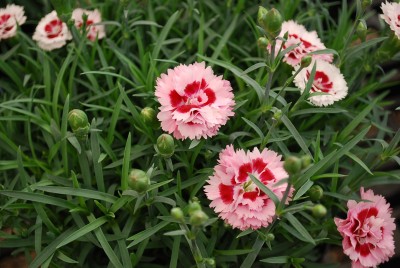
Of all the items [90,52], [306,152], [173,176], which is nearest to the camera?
[306,152]

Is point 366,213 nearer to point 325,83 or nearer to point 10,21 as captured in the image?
point 325,83

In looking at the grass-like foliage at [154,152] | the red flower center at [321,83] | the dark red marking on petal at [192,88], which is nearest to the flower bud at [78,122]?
the grass-like foliage at [154,152]

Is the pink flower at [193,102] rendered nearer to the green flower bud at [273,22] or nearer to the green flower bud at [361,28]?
the green flower bud at [273,22]

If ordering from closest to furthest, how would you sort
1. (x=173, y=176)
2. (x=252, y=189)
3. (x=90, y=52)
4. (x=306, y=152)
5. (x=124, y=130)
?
(x=252, y=189)
(x=306, y=152)
(x=173, y=176)
(x=124, y=130)
(x=90, y=52)

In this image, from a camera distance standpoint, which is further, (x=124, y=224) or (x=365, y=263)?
(x=124, y=224)

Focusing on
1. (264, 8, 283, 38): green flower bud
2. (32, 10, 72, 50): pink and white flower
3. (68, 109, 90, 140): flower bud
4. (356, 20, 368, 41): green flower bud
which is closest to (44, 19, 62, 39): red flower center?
(32, 10, 72, 50): pink and white flower

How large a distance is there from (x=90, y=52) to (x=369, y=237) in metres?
1.04

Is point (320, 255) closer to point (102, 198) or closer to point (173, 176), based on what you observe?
point (173, 176)

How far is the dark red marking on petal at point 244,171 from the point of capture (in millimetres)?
987

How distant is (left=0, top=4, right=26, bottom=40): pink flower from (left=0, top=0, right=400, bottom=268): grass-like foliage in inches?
2.4

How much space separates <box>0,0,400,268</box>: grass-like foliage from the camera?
3.45 ft

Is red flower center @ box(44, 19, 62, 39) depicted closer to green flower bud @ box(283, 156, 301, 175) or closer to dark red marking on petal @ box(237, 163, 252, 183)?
dark red marking on petal @ box(237, 163, 252, 183)

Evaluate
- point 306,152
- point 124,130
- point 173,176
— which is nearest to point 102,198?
point 173,176

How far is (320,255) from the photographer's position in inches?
50.5
